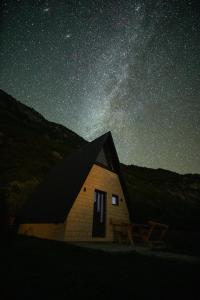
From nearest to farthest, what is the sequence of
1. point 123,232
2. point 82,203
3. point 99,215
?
1. point 82,203
2. point 123,232
3. point 99,215

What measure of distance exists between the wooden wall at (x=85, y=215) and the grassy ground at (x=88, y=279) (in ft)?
15.0

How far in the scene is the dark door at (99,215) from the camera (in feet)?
38.1

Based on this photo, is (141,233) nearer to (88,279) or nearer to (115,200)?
(115,200)

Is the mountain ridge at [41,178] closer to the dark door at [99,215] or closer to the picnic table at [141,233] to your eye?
the dark door at [99,215]

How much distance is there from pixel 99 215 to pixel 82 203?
2167 millimetres

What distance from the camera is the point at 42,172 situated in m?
29.0

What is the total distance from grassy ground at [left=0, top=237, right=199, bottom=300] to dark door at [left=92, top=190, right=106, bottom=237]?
655 cm

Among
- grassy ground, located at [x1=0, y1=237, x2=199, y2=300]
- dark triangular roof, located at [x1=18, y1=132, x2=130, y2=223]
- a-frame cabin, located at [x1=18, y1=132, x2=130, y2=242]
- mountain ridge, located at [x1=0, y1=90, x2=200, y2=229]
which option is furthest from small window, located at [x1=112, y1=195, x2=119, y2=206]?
grassy ground, located at [x1=0, y1=237, x2=199, y2=300]

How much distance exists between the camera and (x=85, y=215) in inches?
420

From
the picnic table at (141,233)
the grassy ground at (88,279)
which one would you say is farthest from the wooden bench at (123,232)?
the grassy ground at (88,279)

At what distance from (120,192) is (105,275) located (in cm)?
1041

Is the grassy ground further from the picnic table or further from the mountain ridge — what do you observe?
the mountain ridge

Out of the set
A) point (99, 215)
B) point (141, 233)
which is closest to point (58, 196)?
point (99, 215)

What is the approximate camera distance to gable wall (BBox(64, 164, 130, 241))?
32.6 feet
